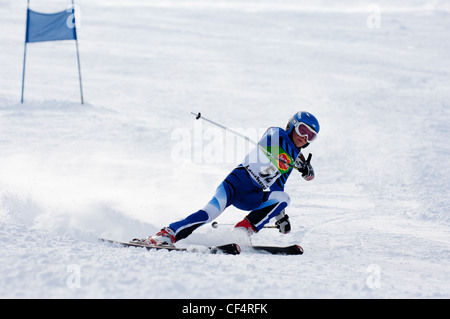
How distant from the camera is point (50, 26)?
10.1 metres

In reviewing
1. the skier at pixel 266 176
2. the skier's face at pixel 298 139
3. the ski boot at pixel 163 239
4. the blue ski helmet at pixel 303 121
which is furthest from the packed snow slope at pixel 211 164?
the blue ski helmet at pixel 303 121

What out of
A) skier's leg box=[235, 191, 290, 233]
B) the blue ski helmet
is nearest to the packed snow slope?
skier's leg box=[235, 191, 290, 233]

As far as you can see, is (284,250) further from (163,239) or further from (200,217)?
(163,239)

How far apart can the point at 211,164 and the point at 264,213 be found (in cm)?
326

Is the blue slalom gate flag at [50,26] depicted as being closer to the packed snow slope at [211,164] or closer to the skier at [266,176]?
the packed snow slope at [211,164]

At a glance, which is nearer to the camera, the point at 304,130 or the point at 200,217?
the point at 200,217

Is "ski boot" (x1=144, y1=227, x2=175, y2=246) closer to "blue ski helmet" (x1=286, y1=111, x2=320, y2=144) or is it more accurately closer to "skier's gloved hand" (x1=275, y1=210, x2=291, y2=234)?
"skier's gloved hand" (x1=275, y1=210, x2=291, y2=234)

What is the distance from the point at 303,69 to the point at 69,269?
47.0ft

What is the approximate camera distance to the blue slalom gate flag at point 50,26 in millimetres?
9992

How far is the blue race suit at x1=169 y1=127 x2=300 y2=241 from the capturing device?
4.42 meters

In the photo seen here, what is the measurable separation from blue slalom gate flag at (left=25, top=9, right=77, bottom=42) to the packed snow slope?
1.35 meters

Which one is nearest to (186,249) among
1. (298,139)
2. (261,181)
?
(261,181)

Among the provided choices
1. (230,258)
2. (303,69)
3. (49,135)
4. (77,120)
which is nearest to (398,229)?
(230,258)

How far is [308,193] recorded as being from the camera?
257 inches
